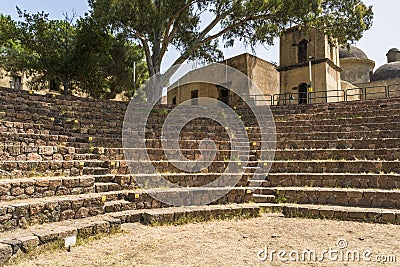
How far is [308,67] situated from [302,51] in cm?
128

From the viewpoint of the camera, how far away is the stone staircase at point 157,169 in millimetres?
→ 4906

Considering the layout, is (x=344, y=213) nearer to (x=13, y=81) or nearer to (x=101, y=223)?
(x=101, y=223)

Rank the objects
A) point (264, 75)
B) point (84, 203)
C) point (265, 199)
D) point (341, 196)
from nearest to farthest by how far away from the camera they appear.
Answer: point (84, 203) < point (341, 196) < point (265, 199) < point (264, 75)

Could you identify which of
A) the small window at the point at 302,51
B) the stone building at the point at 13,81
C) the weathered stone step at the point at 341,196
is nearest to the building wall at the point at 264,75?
the small window at the point at 302,51

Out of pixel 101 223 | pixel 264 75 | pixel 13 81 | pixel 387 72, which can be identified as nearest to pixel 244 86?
pixel 264 75

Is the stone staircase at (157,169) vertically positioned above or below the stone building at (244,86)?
below

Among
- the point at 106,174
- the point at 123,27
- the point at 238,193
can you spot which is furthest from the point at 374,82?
the point at 106,174

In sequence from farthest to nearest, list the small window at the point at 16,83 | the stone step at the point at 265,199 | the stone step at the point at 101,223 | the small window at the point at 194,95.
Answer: the small window at the point at 194,95
the small window at the point at 16,83
the stone step at the point at 265,199
the stone step at the point at 101,223

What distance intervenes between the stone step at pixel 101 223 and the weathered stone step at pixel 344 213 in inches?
27.9

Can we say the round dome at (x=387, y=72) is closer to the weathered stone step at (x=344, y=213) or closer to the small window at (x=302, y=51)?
the small window at (x=302, y=51)

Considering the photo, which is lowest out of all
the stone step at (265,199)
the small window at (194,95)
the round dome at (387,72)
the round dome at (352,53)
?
the stone step at (265,199)

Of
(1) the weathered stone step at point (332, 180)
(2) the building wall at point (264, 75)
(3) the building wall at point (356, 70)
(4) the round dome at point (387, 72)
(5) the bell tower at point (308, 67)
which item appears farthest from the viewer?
(3) the building wall at point (356, 70)

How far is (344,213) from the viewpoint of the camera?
602 centimetres

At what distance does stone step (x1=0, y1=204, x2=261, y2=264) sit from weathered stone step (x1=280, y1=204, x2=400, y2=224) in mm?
708
